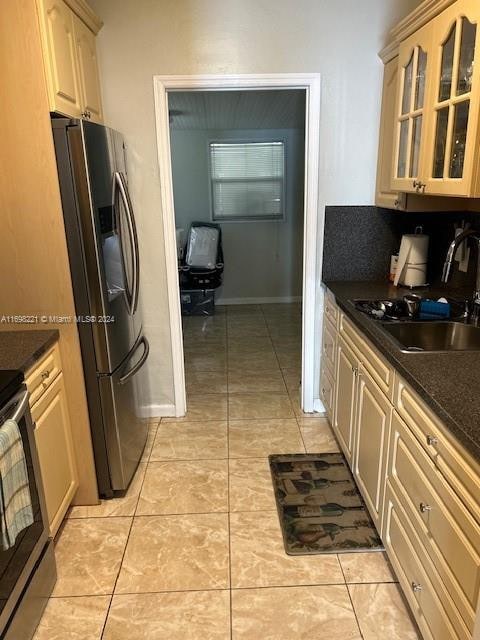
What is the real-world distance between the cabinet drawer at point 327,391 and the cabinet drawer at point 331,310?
13.6 inches

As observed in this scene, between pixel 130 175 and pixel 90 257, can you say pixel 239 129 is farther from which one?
pixel 90 257

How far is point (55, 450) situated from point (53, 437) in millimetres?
61

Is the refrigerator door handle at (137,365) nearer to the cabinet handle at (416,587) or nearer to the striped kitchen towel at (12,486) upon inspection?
the striped kitchen towel at (12,486)

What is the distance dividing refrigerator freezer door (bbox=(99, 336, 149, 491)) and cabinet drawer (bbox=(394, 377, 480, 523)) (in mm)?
1282

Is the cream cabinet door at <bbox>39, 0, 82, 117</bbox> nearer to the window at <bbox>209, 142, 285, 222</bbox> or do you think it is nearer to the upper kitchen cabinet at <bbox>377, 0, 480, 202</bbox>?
the upper kitchen cabinet at <bbox>377, 0, 480, 202</bbox>

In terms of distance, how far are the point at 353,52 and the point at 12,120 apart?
1.80 m

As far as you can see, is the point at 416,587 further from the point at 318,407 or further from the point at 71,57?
the point at 71,57

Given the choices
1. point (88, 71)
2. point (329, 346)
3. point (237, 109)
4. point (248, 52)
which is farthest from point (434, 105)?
point (237, 109)

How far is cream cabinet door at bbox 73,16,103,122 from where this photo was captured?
2164 mm

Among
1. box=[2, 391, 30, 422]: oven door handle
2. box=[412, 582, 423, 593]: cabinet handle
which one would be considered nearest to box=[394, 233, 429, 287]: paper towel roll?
box=[412, 582, 423, 593]: cabinet handle

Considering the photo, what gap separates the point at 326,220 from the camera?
2.80m

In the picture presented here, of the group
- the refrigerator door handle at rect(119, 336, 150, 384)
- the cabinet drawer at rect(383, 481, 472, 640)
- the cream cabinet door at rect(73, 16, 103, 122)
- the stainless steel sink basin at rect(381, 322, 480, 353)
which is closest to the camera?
the cabinet drawer at rect(383, 481, 472, 640)

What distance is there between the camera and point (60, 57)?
1905mm

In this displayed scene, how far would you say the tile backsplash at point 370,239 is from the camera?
2.77m
